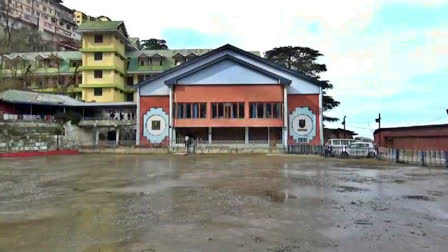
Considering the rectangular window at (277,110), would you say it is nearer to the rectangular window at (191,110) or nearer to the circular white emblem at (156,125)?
the rectangular window at (191,110)

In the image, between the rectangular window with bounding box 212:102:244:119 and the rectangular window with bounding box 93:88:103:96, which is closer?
the rectangular window with bounding box 212:102:244:119

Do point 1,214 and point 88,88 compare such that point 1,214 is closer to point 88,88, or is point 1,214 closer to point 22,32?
point 88,88

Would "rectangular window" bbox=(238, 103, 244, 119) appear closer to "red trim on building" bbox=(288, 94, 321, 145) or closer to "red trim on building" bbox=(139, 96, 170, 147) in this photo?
"red trim on building" bbox=(288, 94, 321, 145)

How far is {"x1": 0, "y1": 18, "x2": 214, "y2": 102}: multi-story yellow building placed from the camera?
60125 mm

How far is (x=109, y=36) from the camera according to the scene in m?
60.2

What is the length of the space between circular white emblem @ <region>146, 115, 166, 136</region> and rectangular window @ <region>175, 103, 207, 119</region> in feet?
7.17

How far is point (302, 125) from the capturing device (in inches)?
1704

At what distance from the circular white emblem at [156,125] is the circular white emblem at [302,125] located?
47.5ft

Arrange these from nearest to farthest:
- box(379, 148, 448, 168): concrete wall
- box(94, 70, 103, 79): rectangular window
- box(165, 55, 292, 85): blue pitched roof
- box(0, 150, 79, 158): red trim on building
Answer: box(379, 148, 448, 168): concrete wall, box(0, 150, 79, 158): red trim on building, box(165, 55, 292, 85): blue pitched roof, box(94, 70, 103, 79): rectangular window

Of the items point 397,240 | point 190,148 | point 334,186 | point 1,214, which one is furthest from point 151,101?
point 397,240

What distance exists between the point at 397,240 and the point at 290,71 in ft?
125

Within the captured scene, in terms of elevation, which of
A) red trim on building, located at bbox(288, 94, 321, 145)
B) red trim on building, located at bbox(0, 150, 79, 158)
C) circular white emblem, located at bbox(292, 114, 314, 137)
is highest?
red trim on building, located at bbox(288, 94, 321, 145)

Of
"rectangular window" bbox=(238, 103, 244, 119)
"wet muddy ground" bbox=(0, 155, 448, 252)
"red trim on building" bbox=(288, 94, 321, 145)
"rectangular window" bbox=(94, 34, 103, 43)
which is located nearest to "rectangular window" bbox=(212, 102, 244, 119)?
"rectangular window" bbox=(238, 103, 244, 119)

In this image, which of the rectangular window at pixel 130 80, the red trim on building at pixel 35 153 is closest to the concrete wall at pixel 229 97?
the red trim on building at pixel 35 153
